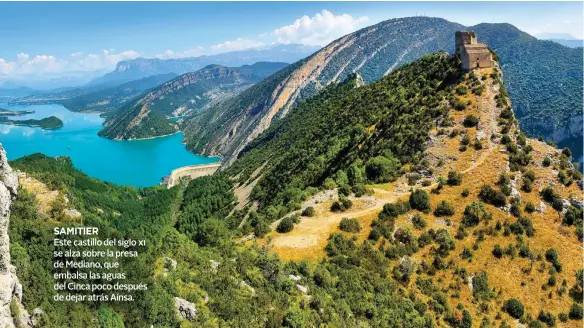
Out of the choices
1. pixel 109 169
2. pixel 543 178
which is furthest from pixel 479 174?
pixel 109 169

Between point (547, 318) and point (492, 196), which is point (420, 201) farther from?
point (547, 318)

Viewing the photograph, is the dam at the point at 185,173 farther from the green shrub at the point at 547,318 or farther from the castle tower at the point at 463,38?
the green shrub at the point at 547,318

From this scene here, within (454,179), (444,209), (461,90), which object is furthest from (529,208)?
(461,90)

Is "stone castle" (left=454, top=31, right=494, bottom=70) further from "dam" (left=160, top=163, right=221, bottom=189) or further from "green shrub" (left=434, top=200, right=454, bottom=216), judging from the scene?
"dam" (left=160, top=163, right=221, bottom=189)

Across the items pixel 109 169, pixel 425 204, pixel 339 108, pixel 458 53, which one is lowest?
pixel 109 169

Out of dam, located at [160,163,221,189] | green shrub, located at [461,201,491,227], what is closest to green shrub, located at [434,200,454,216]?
green shrub, located at [461,201,491,227]

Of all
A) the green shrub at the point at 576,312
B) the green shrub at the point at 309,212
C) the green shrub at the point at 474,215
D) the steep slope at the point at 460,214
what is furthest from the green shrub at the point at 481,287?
the green shrub at the point at 309,212

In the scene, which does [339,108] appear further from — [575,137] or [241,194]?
[575,137]
